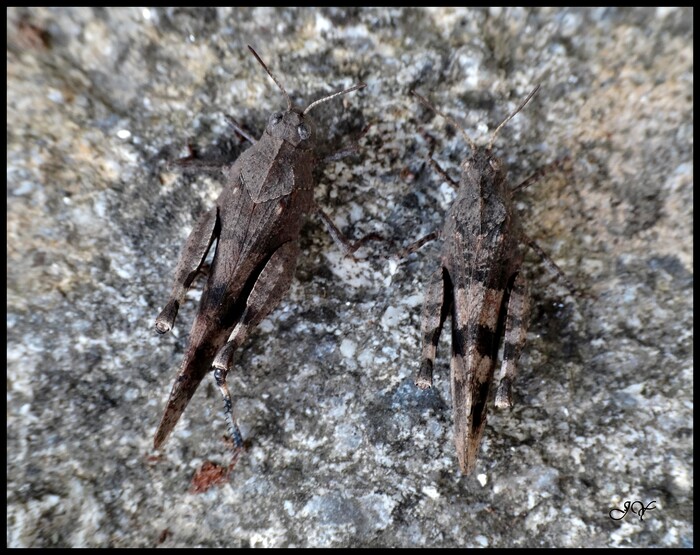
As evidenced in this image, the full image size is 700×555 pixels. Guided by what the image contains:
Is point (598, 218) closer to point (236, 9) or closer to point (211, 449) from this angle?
point (236, 9)

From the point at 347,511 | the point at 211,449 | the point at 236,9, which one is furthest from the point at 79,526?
the point at 236,9

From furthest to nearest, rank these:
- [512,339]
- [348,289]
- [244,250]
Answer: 1. [348,289]
2. [244,250]
3. [512,339]

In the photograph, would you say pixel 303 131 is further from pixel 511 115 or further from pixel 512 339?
pixel 512 339

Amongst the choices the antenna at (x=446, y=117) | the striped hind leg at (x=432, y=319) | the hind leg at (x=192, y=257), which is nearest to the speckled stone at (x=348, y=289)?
the antenna at (x=446, y=117)

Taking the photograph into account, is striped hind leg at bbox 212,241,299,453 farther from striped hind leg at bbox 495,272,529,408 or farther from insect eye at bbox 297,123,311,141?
striped hind leg at bbox 495,272,529,408

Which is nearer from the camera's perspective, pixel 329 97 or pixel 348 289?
pixel 329 97

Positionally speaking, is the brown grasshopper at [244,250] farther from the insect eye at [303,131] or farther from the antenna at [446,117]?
the antenna at [446,117]

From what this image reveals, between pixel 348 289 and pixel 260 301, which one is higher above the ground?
pixel 348 289

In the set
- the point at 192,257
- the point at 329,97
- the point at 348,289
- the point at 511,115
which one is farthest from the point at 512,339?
the point at 192,257
